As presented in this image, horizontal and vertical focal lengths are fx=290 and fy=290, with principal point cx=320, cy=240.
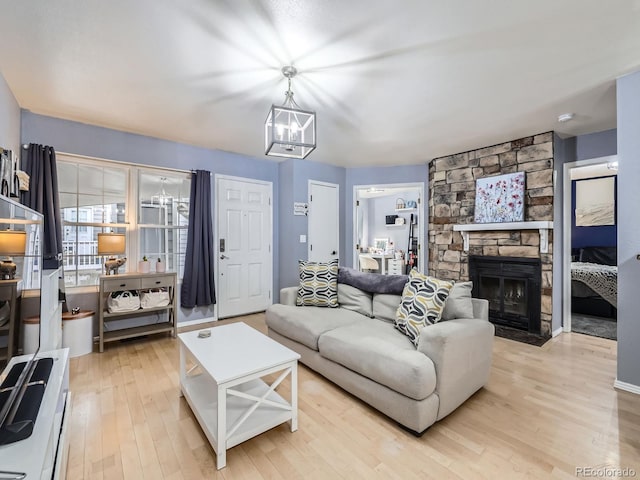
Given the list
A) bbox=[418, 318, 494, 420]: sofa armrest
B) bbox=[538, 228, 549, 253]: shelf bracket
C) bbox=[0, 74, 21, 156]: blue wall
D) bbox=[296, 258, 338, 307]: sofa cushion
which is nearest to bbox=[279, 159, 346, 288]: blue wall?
bbox=[296, 258, 338, 307]: sofa cushion

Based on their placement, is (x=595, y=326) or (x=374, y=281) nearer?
(x=374, y=281)

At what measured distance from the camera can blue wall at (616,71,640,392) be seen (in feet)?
7.20

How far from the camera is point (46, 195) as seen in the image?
9.46ft

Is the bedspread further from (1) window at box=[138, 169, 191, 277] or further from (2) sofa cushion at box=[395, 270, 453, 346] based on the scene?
(1) window at box=[138, 169, 191, 277]

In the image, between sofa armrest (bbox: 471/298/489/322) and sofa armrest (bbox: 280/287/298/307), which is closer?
sofa armrest (bbox: 471/298/489/322)

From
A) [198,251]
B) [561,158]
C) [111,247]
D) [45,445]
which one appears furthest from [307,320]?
[561,158]

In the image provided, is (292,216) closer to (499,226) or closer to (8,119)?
(499,226)

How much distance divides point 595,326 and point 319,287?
147 inches

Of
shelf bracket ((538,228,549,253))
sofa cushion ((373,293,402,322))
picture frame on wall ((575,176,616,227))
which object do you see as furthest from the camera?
picture frame on wall ((575,176,616,227))

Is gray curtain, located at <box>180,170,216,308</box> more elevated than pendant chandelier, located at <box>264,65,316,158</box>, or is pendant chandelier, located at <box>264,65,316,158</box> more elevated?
pendant chandelier, located at <box>264,65,316,158</box>

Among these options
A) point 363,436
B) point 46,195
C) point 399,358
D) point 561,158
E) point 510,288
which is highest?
point 561,158

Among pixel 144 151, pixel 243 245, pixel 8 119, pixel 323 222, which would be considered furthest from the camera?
pixel 323 222

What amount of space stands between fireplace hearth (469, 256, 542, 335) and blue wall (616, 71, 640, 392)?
1.24 m

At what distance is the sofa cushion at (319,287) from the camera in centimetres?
304
